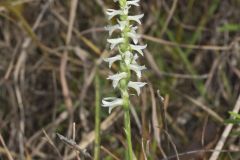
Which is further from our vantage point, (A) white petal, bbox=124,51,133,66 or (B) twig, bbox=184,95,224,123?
(B) twig, bbox=184,95,224,123

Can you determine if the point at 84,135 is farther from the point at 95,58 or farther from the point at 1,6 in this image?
the point at 1,6

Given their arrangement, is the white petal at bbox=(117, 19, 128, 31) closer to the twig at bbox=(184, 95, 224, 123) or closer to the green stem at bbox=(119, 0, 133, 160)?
the green stem at bbox=(119, 0, 133, 160)

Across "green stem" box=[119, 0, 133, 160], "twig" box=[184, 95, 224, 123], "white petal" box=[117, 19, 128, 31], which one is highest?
"white petal" box=[117, 19, 128, 31]

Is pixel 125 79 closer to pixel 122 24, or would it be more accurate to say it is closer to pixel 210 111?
pixel 122 24

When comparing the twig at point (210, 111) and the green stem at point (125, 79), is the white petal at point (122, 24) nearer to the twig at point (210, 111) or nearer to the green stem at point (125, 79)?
the green stem at point (125, 79)

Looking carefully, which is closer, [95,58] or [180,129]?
[180,129]

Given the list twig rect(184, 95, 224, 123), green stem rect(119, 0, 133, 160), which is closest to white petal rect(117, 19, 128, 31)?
green stem rect(119, 0, 133, 160)

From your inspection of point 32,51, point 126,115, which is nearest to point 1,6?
point 32,51

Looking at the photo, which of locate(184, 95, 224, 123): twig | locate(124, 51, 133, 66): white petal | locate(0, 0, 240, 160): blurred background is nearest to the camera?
locate(124, 51, 133, 66): white petal
